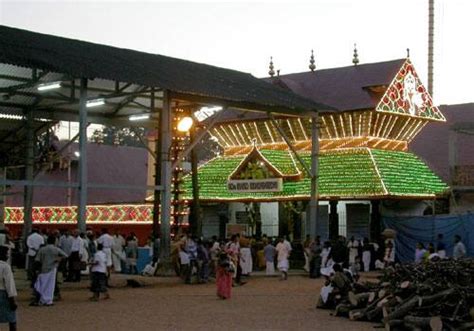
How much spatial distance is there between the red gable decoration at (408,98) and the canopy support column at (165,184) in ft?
33.9

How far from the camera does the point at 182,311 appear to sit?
17.8 meters

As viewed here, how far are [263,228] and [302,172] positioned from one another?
12.3 feet

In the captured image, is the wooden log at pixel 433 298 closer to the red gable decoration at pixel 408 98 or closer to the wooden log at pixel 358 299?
the wooden log at pixel 358 299

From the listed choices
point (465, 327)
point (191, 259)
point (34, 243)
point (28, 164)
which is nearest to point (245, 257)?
point (191, 259)

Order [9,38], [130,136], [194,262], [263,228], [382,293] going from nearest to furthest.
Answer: [382,293] → [9,38] → [194,262] → [263,228] → [130,136]

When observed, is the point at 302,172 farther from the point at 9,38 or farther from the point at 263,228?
the point at 9,38

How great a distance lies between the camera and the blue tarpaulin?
91.6ft

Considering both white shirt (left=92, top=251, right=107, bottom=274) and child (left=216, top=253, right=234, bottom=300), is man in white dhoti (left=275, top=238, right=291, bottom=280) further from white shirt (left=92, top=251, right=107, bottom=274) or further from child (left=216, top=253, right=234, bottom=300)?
white shirt (left=92, top=251, right=107, bottom=274)

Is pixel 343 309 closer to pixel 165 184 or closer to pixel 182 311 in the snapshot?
pixel 182 311

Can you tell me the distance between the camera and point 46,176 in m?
47.6

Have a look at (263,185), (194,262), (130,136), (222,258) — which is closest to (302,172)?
(263,185)

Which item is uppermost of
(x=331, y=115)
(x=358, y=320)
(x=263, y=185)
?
(x=331, y=115)

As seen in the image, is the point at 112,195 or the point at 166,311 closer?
the point at 166,311

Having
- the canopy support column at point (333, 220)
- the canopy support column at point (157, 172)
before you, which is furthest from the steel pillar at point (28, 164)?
the canopy support column at point (333, 220)
